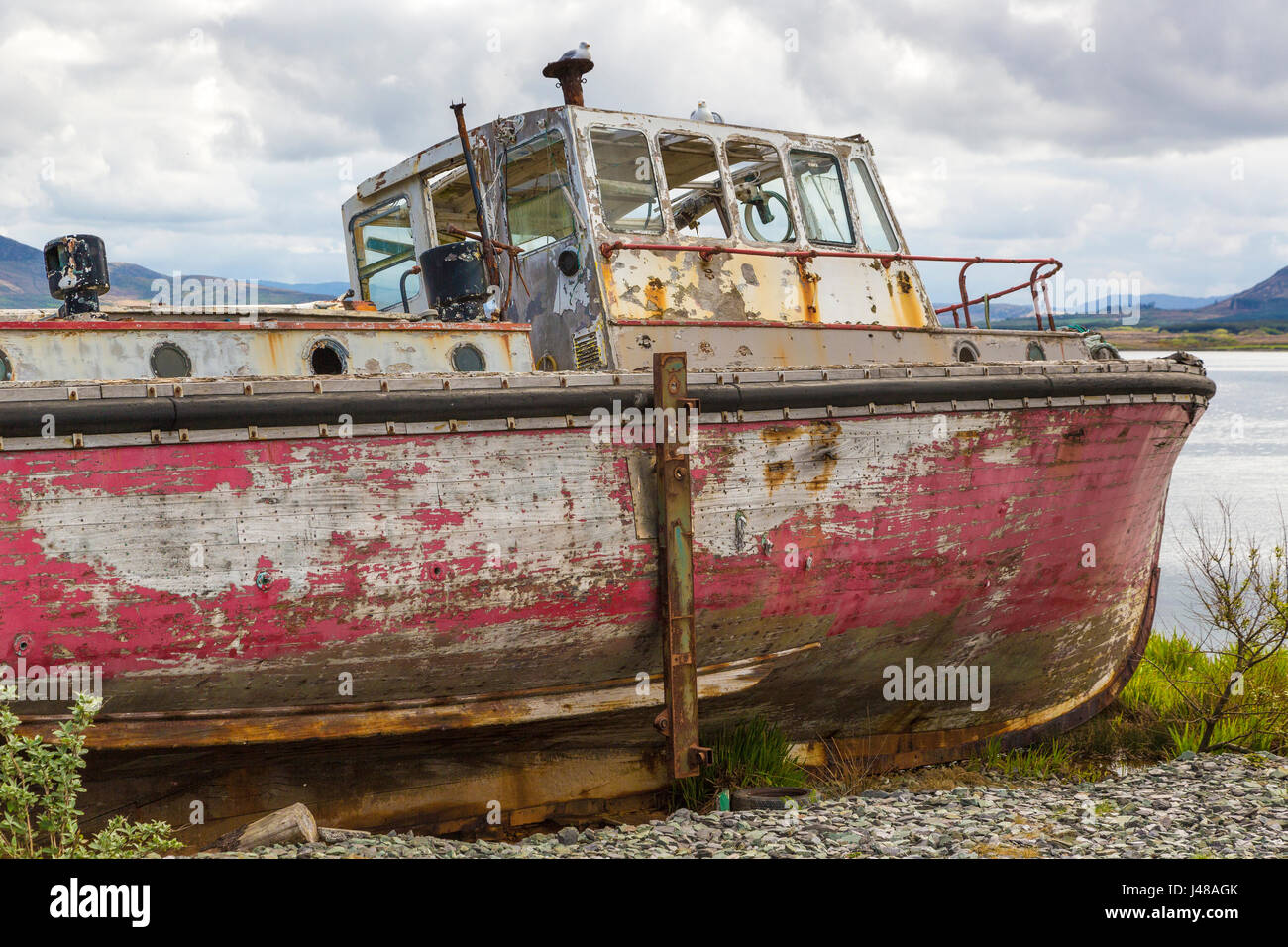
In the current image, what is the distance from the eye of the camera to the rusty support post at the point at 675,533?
5.49 m

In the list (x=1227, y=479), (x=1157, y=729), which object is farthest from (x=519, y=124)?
(x=1227, y=479)

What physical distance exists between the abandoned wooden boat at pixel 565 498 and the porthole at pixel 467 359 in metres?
0.01

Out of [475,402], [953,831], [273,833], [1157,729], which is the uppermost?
[475,402]

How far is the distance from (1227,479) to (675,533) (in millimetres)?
21460

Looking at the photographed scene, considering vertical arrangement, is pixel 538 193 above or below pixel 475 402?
above

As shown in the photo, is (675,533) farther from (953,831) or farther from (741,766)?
(953,831)

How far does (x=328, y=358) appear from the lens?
17.7 feet

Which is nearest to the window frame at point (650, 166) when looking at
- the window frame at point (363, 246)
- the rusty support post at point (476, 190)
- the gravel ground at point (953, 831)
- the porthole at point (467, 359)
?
the rusty support post at point (476, 190)

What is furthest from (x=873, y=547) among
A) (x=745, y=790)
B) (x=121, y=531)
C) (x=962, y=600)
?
(x=121, y=531)

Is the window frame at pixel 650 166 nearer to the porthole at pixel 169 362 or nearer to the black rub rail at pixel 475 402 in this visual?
the black rub rail at pixel 475 402

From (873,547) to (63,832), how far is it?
3.99 m

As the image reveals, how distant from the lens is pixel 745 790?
6.07m

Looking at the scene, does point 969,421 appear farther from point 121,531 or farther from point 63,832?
point 63,832

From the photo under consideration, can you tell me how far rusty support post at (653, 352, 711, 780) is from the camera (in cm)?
549
